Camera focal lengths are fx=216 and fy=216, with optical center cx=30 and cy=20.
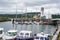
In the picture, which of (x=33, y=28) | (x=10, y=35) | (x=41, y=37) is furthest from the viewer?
(x=33, y=28)

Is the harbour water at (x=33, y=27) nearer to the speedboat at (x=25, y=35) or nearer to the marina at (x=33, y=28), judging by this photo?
the marina at (x=33, y=28)

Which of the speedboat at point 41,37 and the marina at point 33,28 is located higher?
the marina at point 33,28

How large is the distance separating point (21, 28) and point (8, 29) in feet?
1.05

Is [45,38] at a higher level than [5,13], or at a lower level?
lower

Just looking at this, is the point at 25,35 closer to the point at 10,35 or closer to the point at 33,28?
the point at 10,35

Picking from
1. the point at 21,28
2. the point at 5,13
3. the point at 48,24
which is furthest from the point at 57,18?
the point at 5,13

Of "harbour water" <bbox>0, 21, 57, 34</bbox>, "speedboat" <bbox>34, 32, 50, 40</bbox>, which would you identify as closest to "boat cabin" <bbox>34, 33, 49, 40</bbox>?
"speedboat" <bbox>34, 32, 50, 40</bbox>

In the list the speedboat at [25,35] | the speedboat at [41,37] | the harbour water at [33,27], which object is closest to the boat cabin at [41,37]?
the speedboat at [41,37]

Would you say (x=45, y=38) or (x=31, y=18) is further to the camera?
(x=31, y=18)

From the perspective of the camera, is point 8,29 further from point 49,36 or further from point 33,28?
point 49,36

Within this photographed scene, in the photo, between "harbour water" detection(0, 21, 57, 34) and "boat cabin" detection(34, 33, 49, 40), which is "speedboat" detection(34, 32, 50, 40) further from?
"harbour water" detection(0, 21, 57, 34)

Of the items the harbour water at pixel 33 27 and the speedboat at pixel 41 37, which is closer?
the speedboat at pixel 41 37

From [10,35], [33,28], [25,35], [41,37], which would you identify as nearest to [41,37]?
[41,37]

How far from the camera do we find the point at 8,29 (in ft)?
17.3
